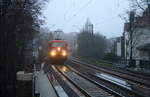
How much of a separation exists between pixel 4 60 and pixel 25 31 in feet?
64.4

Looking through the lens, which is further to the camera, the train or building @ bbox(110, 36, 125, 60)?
building @ bbox(110, 36, 125, 60)

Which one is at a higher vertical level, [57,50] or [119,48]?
[57,50]

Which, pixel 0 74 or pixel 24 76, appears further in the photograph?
pixel 24 76

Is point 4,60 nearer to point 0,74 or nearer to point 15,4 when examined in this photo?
point 0,74

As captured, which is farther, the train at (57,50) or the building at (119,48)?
the building at (119,48)

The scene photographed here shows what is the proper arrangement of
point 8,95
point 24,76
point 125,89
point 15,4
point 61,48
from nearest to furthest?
point 8,95
point 24,76
point 125,89
point 15,4
point 61,48

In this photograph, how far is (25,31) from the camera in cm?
3167

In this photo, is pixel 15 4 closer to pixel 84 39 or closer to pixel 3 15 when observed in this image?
pixel 3 15

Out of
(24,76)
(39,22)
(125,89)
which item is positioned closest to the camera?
(24,76)

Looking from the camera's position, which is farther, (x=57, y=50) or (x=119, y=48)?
(x=119, y=48)

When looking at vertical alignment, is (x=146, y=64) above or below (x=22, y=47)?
below

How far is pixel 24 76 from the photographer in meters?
14.6

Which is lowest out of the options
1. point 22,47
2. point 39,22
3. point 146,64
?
point 146,64

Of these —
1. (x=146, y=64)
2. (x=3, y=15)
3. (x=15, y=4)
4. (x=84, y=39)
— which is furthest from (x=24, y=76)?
(x=84, y=39)
